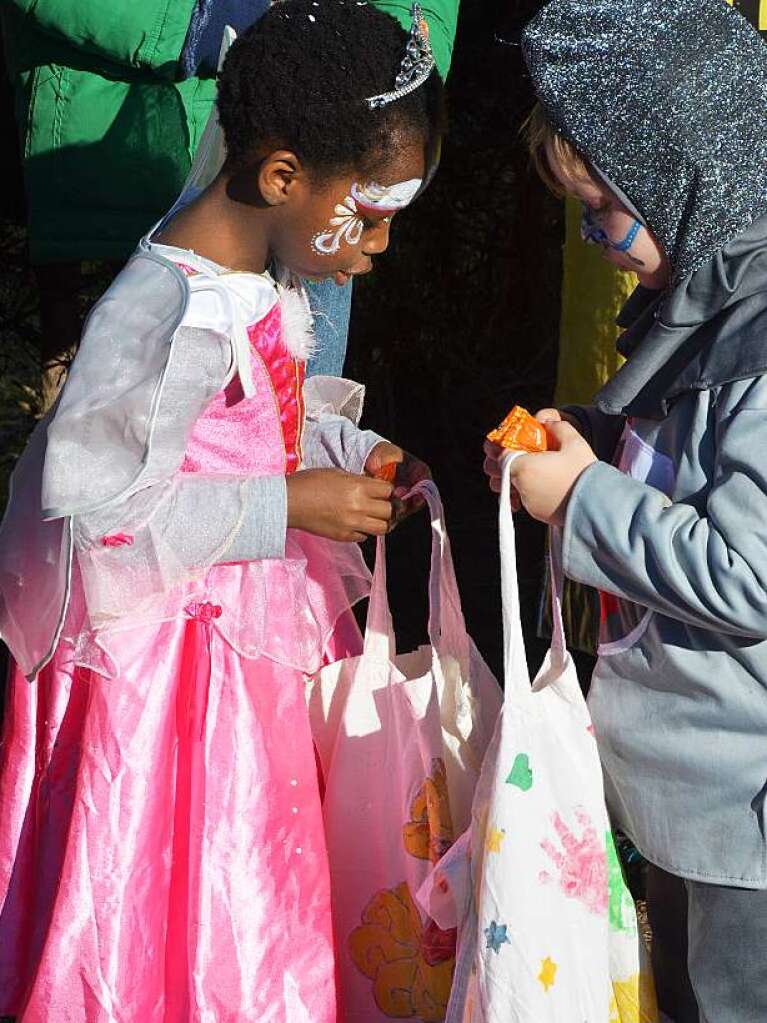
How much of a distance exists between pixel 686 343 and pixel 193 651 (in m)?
0.77

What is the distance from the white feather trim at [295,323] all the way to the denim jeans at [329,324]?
0.32 meters

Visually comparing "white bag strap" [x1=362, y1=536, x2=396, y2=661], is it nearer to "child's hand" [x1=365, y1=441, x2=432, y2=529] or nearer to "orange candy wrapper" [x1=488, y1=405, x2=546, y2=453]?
"child's hand" [x1=365, y1=441, x2=432, y2=529]

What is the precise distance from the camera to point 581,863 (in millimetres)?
1717

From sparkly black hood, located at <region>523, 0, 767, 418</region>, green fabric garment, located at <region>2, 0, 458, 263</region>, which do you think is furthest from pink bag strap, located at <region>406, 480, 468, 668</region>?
green fabric garment, located at <region>2, 0, 458, 263</region>

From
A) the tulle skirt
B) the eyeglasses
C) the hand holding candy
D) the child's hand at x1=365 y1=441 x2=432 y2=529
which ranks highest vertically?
the eyeglasses

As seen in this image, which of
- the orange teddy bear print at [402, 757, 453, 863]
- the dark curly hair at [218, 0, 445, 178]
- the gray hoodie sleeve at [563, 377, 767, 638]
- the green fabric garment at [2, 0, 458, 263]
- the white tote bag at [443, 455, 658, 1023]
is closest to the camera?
the gray hoodie sleeve at [563, 377, 767, 638]

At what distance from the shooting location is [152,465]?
1725mm

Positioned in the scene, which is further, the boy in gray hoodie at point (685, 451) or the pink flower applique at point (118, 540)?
the pink flower applique at point (118, 540)

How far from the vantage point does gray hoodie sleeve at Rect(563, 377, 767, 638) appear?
5.12 feet

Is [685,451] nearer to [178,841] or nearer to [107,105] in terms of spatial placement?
[178,841]

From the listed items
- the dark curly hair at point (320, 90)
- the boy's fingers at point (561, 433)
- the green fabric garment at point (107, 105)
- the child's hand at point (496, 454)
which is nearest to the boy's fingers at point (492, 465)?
the child's hand at point (496, 454)

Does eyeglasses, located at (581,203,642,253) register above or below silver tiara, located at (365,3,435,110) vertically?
below

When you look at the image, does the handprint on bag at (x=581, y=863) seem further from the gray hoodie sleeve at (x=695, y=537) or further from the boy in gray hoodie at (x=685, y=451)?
the gray hoodie sleeve at (x=695, y=537)

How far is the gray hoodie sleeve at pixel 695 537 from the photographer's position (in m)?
1.56
